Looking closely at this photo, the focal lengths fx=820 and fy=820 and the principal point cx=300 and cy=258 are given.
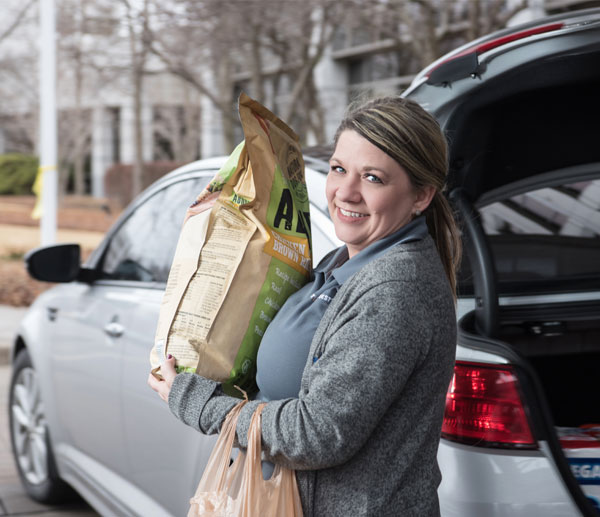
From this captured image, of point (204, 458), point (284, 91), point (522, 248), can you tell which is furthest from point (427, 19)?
point (284, 91)

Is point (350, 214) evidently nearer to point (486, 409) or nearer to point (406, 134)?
point (406, 134)

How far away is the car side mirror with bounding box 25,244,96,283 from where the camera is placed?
11.4 feet

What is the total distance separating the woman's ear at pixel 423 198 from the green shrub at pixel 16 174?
3139 centimetres

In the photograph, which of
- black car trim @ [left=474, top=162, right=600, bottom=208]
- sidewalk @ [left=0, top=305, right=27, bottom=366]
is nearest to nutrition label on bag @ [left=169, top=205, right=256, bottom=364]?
black car trim @ [left=474, top=162, right=600, bottom=208]

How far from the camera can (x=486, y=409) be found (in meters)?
1.97

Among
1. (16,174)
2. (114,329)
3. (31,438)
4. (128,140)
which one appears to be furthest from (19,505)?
(128,140)

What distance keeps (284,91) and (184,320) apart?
2109cm

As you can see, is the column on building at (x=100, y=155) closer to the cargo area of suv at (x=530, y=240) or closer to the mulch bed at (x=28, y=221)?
the mulch bed at (x=28, y=221)

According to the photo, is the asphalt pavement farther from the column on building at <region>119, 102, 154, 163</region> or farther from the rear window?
the column on building at <region>119, 102, 154, 163</region>

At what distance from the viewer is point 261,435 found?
5.24ft

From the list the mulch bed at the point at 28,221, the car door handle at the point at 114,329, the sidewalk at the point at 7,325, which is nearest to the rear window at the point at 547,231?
the car door handle at the point at 114,329

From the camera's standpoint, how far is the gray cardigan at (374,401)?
4.84 feet

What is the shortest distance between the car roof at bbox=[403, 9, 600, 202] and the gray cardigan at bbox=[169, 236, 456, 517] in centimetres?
72

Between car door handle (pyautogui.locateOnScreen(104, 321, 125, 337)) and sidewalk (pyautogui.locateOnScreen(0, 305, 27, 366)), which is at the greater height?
car door handle (pyautogui.locateOnScreen(104, 321, 125, 337))
